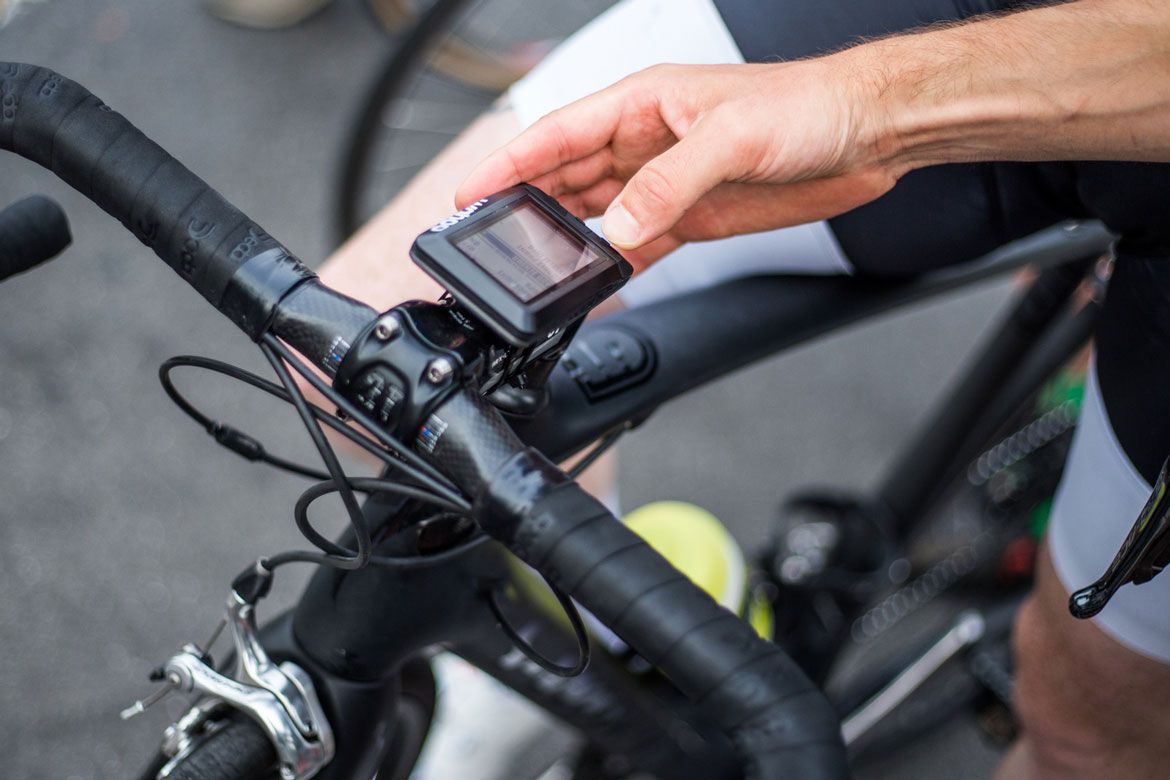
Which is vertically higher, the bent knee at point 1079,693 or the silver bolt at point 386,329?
the silver bolt at point 386,329

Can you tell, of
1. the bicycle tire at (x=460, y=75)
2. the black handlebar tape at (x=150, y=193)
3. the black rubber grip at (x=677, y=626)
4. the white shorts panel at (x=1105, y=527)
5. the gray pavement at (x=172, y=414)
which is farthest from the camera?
the bicycle tire at (x=460, y=75)

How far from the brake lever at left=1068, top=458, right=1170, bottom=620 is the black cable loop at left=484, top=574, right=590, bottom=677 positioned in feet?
1.22

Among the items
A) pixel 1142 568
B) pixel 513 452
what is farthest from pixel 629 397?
pixel 1142 568

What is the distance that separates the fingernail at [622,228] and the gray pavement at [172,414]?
1.10 meters

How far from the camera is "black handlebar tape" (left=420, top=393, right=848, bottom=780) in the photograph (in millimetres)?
511

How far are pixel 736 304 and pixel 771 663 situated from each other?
456mm

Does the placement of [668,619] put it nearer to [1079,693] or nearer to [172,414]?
[1079,693]

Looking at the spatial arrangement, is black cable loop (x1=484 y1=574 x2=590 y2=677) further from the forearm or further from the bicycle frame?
the forearm

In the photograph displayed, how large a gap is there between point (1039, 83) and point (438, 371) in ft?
1.68

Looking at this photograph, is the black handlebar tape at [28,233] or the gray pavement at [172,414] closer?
the black handlebar tape at [28,233]

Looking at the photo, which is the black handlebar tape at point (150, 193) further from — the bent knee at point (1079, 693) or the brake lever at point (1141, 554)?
the bent knee at point (1079, 693)

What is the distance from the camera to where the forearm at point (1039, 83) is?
0.79 metres

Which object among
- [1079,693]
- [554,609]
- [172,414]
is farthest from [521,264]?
[172,414]

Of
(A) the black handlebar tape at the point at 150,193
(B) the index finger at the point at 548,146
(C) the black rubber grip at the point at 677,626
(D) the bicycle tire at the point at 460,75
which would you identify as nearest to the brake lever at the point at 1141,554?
(C) the black rubber grip at the point at 677,626
